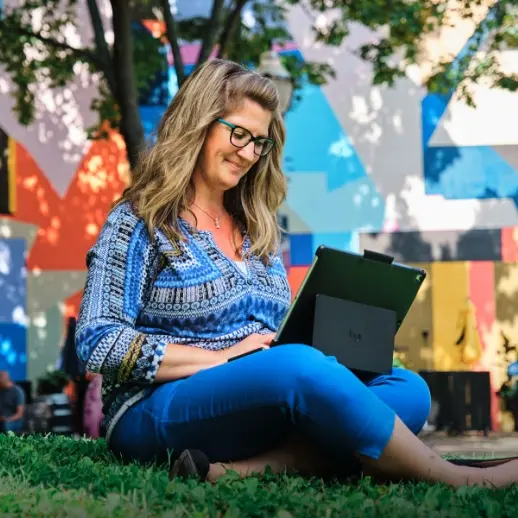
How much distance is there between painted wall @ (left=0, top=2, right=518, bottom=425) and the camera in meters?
12.1

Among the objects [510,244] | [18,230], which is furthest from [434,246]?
[18,230]

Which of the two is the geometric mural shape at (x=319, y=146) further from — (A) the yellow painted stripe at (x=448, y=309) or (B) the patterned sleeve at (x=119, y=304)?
(B) the patterned sleeve at (x=119, y=304)

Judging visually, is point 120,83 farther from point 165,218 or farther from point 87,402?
point 165,218

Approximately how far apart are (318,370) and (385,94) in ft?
32.0

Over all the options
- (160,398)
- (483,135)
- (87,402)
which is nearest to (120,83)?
(87,402)

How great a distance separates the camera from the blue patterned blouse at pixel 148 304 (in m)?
3.20

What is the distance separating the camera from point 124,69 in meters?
8.73

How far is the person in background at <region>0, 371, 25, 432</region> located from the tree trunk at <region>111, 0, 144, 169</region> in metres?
3.26

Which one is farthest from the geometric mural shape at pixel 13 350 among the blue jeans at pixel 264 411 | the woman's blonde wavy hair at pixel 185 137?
the blue jeans at pixel 264 411

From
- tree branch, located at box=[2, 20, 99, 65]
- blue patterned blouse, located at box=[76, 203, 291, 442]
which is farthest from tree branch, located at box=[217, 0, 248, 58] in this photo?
blue patterned blouse, located at box=[76, 203, 291, 442]

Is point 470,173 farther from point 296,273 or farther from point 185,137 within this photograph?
point 185,137

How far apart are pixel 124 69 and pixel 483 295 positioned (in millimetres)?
5417

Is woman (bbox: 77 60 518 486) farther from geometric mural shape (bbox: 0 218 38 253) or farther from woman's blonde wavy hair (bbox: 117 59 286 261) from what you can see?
geometric mural shape (bbox: 0 218 38 253)

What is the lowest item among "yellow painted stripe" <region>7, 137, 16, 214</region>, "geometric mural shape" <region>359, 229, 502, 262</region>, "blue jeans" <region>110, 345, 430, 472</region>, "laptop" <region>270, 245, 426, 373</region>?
"blue jeans" <region>110, 345, 430, 472</region>
